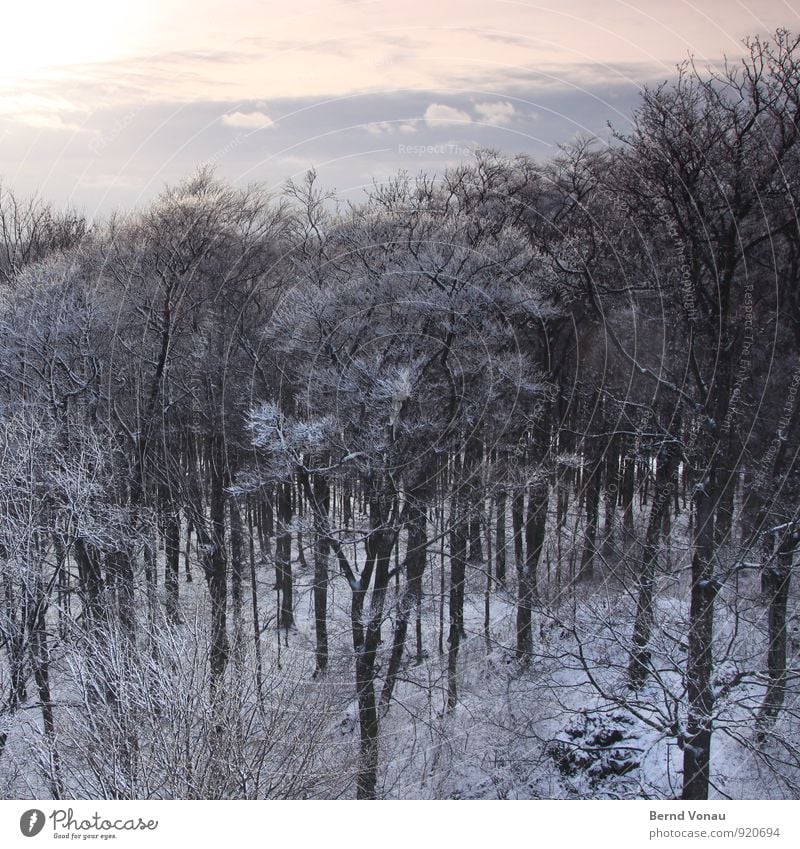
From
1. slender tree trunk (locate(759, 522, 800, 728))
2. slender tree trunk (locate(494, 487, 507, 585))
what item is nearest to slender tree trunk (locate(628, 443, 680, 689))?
slender tree trunk (locate(759, 522, 800, 728))

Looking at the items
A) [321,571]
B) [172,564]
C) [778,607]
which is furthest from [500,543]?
[172,564]

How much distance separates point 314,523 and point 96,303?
696cm

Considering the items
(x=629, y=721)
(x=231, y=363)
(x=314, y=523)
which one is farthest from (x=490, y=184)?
(x=629, y=721)

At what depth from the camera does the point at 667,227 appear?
11891mm

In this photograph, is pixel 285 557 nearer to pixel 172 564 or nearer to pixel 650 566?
pixel 172 564

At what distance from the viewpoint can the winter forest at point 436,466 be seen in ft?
35.5

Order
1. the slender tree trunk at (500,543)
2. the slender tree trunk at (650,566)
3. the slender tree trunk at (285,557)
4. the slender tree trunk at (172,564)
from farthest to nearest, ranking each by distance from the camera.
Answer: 1. the slender tree trunk at (285,557)
2. the slender tree trunk at (500,543)
3. the slender tree trunk at (172,564)
4. the slender tree trunk at (650,566)

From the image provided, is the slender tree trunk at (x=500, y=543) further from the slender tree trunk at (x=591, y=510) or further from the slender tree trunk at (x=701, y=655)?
the slender tree trunk at (x=701, y=655)

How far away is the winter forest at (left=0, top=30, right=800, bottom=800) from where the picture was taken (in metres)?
10.8

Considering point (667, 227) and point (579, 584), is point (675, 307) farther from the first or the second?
point (579, 584)

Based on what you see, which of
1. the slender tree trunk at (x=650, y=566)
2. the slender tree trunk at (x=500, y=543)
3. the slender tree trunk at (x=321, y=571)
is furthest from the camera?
the slender tree trunk at (x=500, y=543)

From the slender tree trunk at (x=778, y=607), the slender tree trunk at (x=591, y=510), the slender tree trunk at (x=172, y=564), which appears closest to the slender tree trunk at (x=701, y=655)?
the slender tree trunk at (x=778, y=607)

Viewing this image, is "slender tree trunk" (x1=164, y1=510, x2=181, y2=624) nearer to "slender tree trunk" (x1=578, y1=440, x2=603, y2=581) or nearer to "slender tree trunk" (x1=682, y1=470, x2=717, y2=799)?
"slender tree trunk" (x1=578, y1=440, x2=603, y2=581)

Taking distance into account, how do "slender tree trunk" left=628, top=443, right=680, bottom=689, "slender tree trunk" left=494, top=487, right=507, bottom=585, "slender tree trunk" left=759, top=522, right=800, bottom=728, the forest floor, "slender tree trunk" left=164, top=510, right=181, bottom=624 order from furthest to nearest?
1. "slender tree trunk" left=494, top=487, right=507, bottom=585
2. "slender tree trunk" left=164, top=510, right=181, bottom=624
3. "slender tree trunk" left=628, top=443, right=680, bottom=689
4. "slender tree trunk" left=759, top=522, right=800, bottom=728
5. the forest floor
